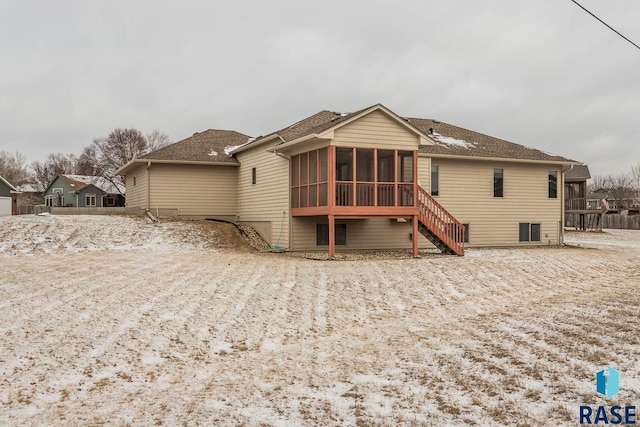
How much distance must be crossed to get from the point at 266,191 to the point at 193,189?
4532 millimetres

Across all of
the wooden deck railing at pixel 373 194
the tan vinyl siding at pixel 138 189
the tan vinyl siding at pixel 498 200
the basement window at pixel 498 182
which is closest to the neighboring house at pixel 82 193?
the tan vinyl siding at pixel 138 189

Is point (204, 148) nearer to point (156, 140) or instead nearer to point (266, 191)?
point (266, 191)

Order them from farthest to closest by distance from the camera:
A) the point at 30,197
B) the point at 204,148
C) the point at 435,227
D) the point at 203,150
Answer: the point at 30,197
the point at 204,148
the point at 203,150
the point at 435,227

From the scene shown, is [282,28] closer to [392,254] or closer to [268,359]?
[392,254]

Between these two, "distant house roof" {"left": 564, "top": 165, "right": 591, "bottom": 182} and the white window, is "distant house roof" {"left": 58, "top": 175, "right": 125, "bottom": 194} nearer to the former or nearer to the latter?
the white window

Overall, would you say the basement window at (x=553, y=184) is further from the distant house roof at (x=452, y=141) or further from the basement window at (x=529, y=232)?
the basement window at (x=529, y=232)

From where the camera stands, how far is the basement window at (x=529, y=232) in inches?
949

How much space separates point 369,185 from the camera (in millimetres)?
17703

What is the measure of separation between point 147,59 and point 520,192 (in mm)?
19638

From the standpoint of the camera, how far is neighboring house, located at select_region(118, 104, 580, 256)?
17.6 m

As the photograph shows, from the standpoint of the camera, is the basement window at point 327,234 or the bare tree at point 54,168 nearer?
the basement window at point 327,234

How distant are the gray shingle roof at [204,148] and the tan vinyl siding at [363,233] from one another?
6.32 metres

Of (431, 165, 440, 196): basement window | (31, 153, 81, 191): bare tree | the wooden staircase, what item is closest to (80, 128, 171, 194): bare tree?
(31, 153, 81, 191): bare tree

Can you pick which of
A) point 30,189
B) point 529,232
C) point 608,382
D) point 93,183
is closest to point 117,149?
point 93,183
